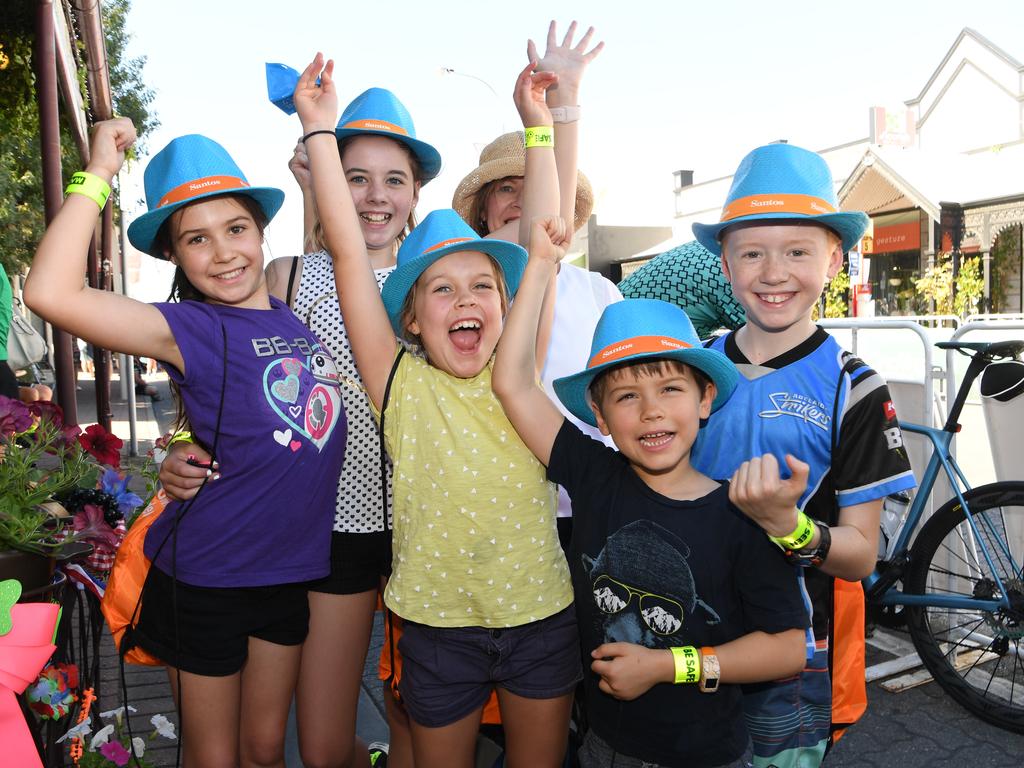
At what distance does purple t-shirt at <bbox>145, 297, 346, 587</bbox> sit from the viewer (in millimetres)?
2086

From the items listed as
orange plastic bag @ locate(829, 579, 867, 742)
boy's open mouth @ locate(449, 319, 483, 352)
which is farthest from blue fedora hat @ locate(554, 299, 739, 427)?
orange plastic bag @ locate(829, 579, 867, 742)

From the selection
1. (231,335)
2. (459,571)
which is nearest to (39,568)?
(231,335)

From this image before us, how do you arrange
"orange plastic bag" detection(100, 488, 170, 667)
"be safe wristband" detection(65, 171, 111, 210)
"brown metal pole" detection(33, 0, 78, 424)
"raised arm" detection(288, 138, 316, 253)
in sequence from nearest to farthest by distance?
"be safe wristband" detection(65, 171, 111, 210) < "orange plastic bag" detection(100, 488, 170, 667) < "raised arm" detection(288, 138, 316, 253) < "brown metal pole" detection(33, 0, 78, 424)

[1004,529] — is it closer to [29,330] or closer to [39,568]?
[39,568]

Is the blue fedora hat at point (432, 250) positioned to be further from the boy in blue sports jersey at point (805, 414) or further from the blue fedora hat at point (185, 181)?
the boy in blue sports jersey at point (805, 414)

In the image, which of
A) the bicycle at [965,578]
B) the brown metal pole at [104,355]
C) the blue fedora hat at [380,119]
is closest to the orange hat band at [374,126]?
the blue fedora hat at [380,119]

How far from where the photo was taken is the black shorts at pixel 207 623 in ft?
6.89

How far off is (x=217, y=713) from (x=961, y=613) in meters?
3.26

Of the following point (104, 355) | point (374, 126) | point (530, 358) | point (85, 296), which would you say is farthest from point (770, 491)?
point (104, 355)

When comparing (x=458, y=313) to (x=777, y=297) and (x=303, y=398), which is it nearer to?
(x=303, y=398)

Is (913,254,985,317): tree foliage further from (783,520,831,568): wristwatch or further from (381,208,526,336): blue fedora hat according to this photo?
(783,520,831,568): wristwatch

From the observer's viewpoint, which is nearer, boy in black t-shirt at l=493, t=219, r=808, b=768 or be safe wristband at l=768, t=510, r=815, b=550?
be safe wristband at l=768, t=510, r=815, b=550

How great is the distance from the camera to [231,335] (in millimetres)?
2113

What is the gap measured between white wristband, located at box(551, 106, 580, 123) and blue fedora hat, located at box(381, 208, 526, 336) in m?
0.50
